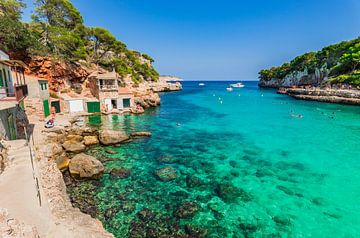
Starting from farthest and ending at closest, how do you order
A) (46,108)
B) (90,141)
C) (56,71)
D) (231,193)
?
(56,71)
(46,108)
(90,141)
(231,193)

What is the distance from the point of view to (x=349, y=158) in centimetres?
1659

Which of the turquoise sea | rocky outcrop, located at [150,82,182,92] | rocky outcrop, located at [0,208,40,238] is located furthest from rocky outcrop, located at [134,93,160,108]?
rocky outcrop, located at [150,82,182,92]

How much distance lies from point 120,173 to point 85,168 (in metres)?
2.30

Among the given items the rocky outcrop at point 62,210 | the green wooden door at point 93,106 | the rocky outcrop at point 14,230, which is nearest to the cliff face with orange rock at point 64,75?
the green wooden door at point 93,106

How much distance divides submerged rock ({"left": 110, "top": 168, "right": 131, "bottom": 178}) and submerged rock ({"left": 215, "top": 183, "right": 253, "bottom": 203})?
621 centimetres

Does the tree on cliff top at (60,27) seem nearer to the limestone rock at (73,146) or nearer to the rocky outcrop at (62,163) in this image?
the limestone rock at (73,146)

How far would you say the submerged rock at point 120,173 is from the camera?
1288 cm

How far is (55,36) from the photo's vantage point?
3709 cm

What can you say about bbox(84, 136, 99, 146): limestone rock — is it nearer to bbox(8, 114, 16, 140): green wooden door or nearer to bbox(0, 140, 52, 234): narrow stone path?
bbox(8, 114, 16, 140): green wooden door

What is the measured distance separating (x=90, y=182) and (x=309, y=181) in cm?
1472

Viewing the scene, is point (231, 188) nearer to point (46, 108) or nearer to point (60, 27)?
point (46, 108)

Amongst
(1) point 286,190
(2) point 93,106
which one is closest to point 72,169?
(1) point 286,190

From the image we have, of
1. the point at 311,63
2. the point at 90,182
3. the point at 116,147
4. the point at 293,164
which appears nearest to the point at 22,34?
the point at 116,147

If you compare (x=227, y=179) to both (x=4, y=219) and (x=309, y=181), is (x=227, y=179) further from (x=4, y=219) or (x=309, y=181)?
(x=4, y=219)
